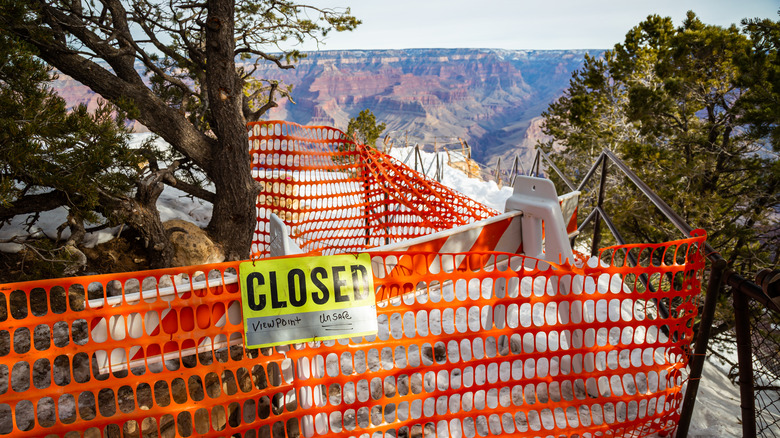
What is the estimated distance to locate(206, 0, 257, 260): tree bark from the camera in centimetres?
576

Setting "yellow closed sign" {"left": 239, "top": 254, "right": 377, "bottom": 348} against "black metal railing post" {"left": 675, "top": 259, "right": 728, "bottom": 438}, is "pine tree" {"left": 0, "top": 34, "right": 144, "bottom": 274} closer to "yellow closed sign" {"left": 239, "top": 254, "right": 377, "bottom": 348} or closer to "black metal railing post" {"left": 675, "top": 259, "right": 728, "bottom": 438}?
"yellow closed sign" {"left": 239, "top": 254, "right": 377, "bottom": 348}

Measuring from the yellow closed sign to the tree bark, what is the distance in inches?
166

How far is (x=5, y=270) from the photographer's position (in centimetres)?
430

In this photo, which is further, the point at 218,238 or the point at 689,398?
the point at 218,238

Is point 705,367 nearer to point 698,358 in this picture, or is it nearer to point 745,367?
point 698,358

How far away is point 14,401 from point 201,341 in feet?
2.40

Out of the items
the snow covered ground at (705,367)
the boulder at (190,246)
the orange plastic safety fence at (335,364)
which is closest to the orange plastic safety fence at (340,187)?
the boulder at (190,246)

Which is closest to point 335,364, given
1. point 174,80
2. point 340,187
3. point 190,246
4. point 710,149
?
point 190,246

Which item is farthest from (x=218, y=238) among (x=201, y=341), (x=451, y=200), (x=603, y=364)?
(x=603, y=364)

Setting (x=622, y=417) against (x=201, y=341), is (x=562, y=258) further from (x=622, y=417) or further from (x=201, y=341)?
(x=201, y=341)

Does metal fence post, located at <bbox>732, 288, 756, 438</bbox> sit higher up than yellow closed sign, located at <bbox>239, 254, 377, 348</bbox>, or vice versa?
yellow closed sign, located at <bbox>239, 254, 377, 348</bbox>

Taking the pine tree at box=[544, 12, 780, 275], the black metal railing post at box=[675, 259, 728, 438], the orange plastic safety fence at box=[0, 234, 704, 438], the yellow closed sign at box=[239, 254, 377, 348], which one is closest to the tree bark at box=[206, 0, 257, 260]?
the orange plastic safety fence at box=[0, 234, 704, 438]

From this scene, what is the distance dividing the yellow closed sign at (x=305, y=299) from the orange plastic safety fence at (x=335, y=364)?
0.31 feet

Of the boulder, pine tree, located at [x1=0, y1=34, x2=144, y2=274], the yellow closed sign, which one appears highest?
pine tree, located at [x1=0, y1=34, x2=144, y2=274]
